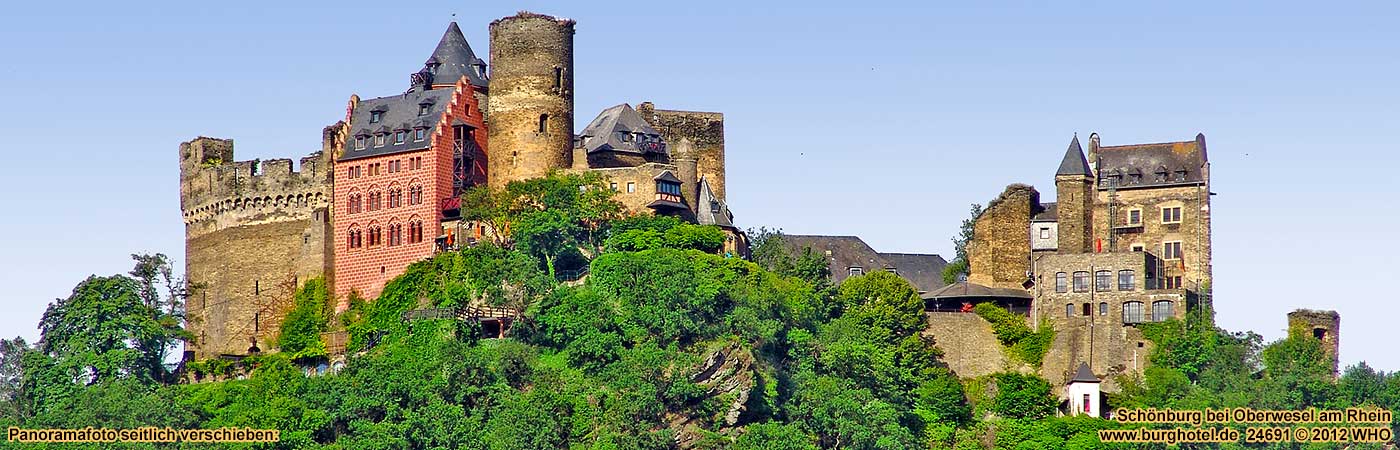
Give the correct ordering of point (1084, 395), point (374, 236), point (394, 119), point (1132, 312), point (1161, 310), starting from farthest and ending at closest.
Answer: point (394, 119)
point (374, 236)
point (1132, 312)
point (1161, 310)
point (1084, 395)

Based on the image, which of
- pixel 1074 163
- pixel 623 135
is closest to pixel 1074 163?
pixel 1074 163

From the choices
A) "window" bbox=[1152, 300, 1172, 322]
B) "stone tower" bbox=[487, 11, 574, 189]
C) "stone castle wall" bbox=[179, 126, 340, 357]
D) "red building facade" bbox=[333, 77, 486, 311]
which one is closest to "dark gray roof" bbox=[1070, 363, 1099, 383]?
"window" bbox=[1152, 300, 1172, 322]

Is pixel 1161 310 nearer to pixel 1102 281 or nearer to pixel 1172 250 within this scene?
pixel 1102 281

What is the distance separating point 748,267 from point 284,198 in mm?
18240

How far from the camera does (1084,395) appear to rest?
122 metres

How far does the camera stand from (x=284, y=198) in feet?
418

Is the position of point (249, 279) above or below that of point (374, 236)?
below

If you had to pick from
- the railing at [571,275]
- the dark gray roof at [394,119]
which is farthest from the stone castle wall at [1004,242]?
the dark gray roof at [394,119]

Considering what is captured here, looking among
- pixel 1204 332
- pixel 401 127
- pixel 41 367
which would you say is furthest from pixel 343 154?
pixel 1204 332

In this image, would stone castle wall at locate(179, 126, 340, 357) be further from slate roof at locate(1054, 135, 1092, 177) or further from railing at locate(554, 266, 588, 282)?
slate roof at locate(1054, 135, 1092, 177)

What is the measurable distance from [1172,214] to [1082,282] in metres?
4.97

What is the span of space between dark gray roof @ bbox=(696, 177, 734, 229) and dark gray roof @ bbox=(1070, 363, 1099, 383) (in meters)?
13.9

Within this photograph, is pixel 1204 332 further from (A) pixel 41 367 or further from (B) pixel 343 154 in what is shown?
(A) pixel 41 367

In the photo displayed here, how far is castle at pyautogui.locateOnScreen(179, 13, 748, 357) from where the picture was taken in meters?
124
